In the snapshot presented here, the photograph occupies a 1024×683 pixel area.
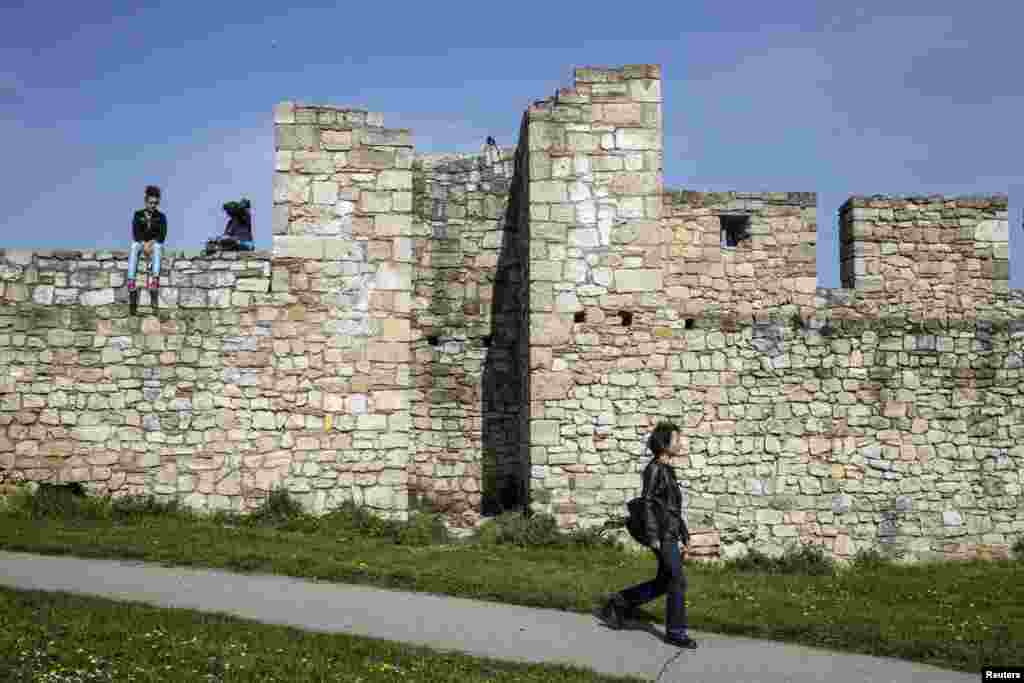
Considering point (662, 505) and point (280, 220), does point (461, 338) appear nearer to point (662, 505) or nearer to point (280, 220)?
point (280, 220)

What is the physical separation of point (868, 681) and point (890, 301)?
26.1 ft

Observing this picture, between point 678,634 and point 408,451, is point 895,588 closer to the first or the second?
point 678,634

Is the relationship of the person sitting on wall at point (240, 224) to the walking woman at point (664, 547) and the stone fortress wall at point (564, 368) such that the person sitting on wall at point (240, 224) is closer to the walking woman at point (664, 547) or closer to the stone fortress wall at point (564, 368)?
the stone fortress wall at point (564, 368)

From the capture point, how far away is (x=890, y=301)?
44.7ft

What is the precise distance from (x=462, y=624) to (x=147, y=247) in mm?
7309

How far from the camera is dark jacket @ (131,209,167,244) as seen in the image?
12430 millimetres

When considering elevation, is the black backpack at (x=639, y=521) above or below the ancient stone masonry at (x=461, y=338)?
below

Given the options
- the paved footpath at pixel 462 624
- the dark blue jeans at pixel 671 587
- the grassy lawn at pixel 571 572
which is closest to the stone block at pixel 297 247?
the grassy lawn at pixel 571 572

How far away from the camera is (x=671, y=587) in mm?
7598

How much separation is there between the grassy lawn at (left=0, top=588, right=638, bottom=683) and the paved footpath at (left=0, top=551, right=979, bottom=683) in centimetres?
36

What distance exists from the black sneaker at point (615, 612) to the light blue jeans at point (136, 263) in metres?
7.60

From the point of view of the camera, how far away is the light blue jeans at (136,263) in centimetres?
1236

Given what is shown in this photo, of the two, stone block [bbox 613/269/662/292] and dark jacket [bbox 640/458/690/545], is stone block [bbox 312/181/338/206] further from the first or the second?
dark jacket [bbox 640/458/690/545]

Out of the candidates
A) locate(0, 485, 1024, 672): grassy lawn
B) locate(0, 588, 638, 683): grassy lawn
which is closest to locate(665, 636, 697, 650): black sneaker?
locate(0, 485, 1024, 672): grassy lawn
